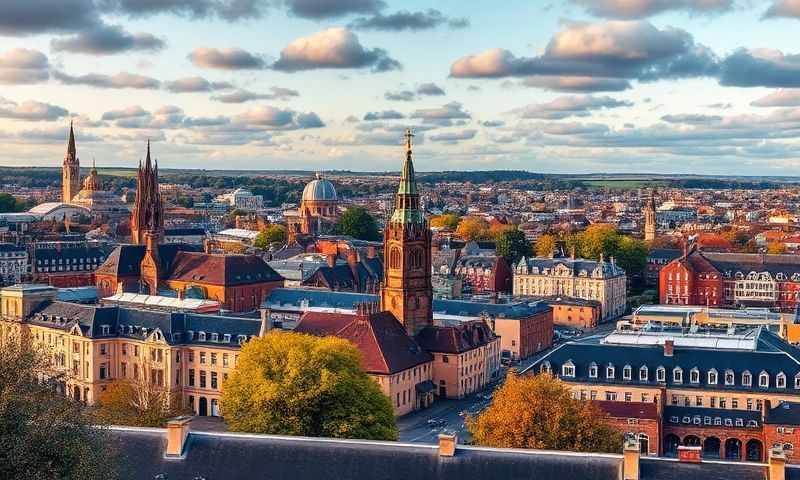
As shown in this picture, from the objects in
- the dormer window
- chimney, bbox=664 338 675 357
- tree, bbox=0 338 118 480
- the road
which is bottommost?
the road

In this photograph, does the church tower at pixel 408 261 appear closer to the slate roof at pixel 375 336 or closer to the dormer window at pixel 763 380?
the slate roof at pixel 375 336

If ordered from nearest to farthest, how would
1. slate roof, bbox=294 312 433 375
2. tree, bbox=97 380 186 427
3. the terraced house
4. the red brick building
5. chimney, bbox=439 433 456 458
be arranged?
chimney, bbox=439 433 456 458 < tree, bbox=97 380 186 427 < the terraced house < slate roof, bbox=294 312 433 375 < the red brick building

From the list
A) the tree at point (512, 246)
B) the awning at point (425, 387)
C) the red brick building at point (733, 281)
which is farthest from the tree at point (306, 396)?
the tree at point (512, 246)

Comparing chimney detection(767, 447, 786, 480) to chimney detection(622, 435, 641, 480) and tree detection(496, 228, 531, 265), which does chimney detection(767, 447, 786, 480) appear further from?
tree detection(496, 228, 531, 265)

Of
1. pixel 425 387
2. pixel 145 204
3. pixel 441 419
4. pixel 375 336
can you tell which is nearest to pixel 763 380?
pixel 441 419

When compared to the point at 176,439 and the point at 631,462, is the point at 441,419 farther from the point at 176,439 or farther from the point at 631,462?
the point at 631,462

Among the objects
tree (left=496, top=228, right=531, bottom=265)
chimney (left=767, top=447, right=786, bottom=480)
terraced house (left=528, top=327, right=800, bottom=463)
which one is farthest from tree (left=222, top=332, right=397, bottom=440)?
tree (left=496, top=228, right=531, bottom=265)
